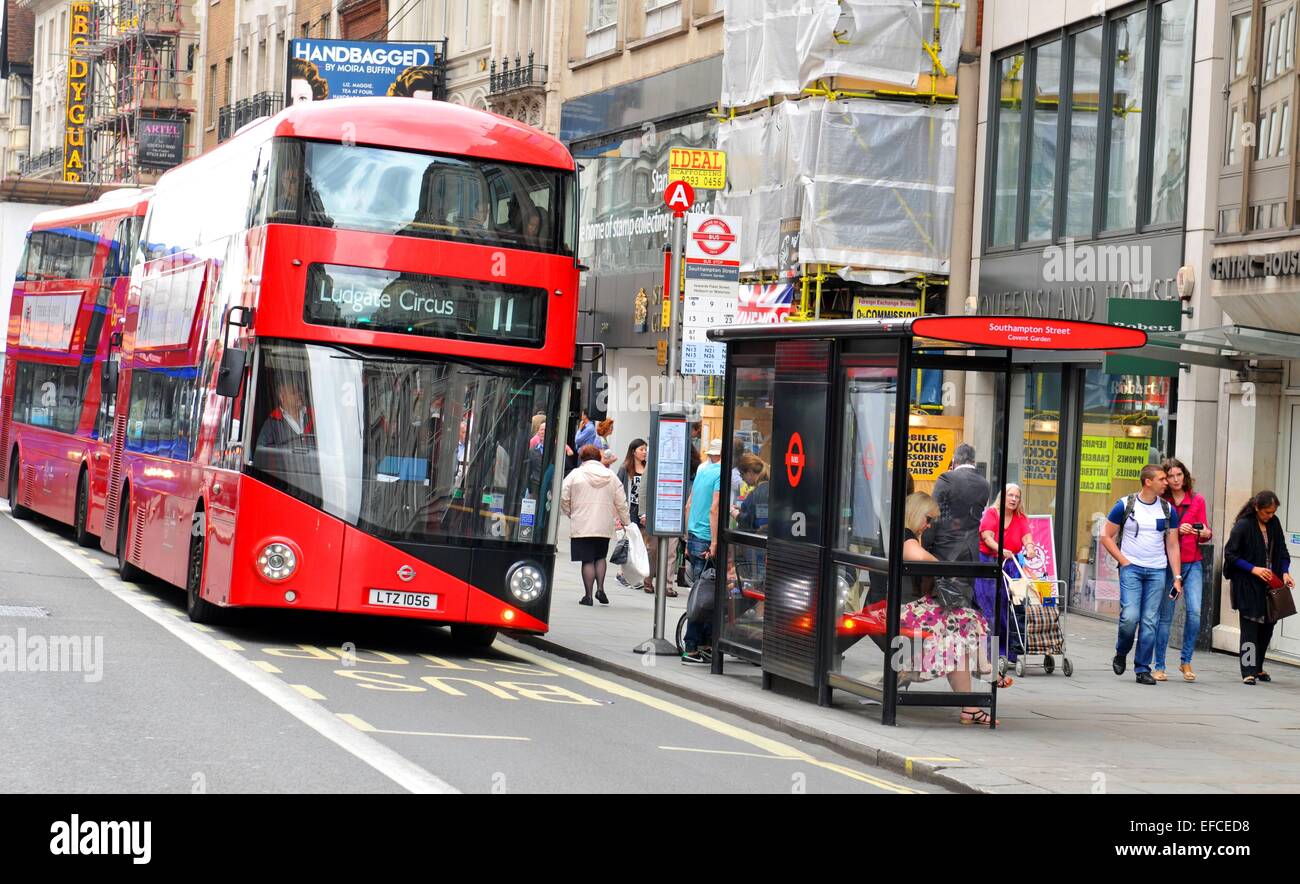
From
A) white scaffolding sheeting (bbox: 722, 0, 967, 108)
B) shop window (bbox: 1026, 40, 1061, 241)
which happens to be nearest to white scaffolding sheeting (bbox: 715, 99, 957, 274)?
white scaffolding sheeting (bbox: 722, 0, 967, 108)

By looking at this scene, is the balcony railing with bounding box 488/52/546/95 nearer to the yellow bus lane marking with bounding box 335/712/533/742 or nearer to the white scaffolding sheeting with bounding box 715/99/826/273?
the white scaffolding sheeting with bounding box 715/99/826/273

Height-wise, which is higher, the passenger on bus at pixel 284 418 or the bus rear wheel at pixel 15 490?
the passenger on bus at pixel 284 418

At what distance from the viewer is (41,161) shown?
80750 mm

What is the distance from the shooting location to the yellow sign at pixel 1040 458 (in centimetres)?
2250

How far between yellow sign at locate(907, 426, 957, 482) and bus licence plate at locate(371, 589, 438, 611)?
9.75 meters

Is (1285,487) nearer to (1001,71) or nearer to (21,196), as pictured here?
(1001,71)

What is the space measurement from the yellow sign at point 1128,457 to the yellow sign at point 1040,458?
1147mm

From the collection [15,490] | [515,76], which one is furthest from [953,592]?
[515,76]

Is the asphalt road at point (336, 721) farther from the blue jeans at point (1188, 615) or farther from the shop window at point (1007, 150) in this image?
the shop window at point (1007, 150)

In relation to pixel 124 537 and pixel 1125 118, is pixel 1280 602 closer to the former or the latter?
pixel 1125 118

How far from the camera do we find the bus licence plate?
1449 centimetres

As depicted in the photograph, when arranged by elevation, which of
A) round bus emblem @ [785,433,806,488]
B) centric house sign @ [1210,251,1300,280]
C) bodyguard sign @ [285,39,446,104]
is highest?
bodyguard sign @ [285,39,446,104]

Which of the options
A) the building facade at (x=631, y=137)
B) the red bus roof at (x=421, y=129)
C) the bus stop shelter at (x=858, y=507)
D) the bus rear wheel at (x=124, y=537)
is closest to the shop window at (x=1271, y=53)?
the bus stop shelter at (x=858, y=507)
